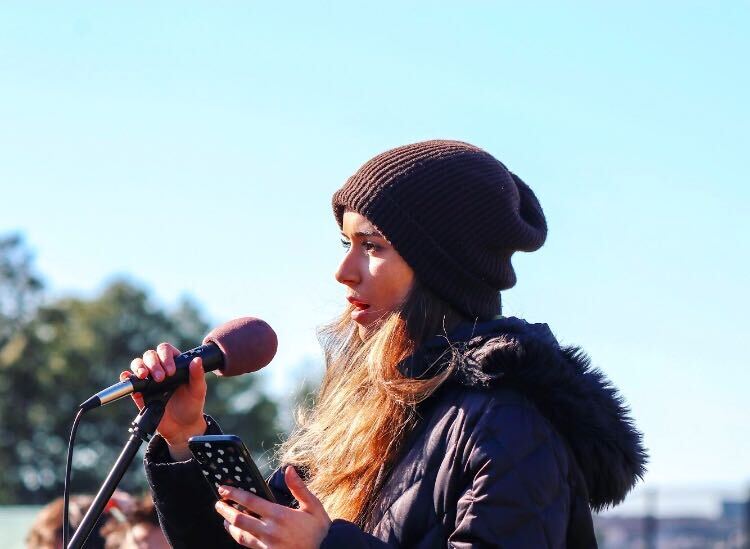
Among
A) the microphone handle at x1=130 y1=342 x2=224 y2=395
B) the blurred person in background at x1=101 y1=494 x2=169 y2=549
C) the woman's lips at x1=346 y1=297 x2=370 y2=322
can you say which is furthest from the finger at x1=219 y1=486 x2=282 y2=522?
the blurred person in background at x1=101 y1=494 x2=169 y2=549

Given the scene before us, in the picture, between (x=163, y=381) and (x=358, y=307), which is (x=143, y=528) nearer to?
(x=358, y=307)

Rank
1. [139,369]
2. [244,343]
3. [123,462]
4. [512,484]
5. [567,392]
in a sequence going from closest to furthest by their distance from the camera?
1. [123,462]
2. [512,484]
3. [139,369]
4. [567,392]
5. [244,343]

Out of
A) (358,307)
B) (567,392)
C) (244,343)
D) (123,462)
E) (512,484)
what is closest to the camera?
(123,462)

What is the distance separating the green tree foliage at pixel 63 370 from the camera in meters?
45.2

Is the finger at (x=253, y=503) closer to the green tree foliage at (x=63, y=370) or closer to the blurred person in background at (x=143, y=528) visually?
the blurred person in background at (x=143, y=528)

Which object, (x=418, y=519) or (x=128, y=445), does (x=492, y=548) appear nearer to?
(x=418, y=519)

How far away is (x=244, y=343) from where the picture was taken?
3.35 meters

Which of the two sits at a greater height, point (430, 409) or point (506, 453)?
point (430, 409)

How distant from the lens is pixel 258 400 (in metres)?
50.0

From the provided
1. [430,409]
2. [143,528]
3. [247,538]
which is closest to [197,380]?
[247,538]

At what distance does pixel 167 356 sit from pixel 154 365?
2.2 inches

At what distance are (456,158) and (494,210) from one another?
205 mm

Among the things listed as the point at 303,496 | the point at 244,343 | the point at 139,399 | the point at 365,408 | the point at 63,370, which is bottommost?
the point at 303,496

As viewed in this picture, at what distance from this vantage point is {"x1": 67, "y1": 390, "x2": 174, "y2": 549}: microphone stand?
9.29 feet
